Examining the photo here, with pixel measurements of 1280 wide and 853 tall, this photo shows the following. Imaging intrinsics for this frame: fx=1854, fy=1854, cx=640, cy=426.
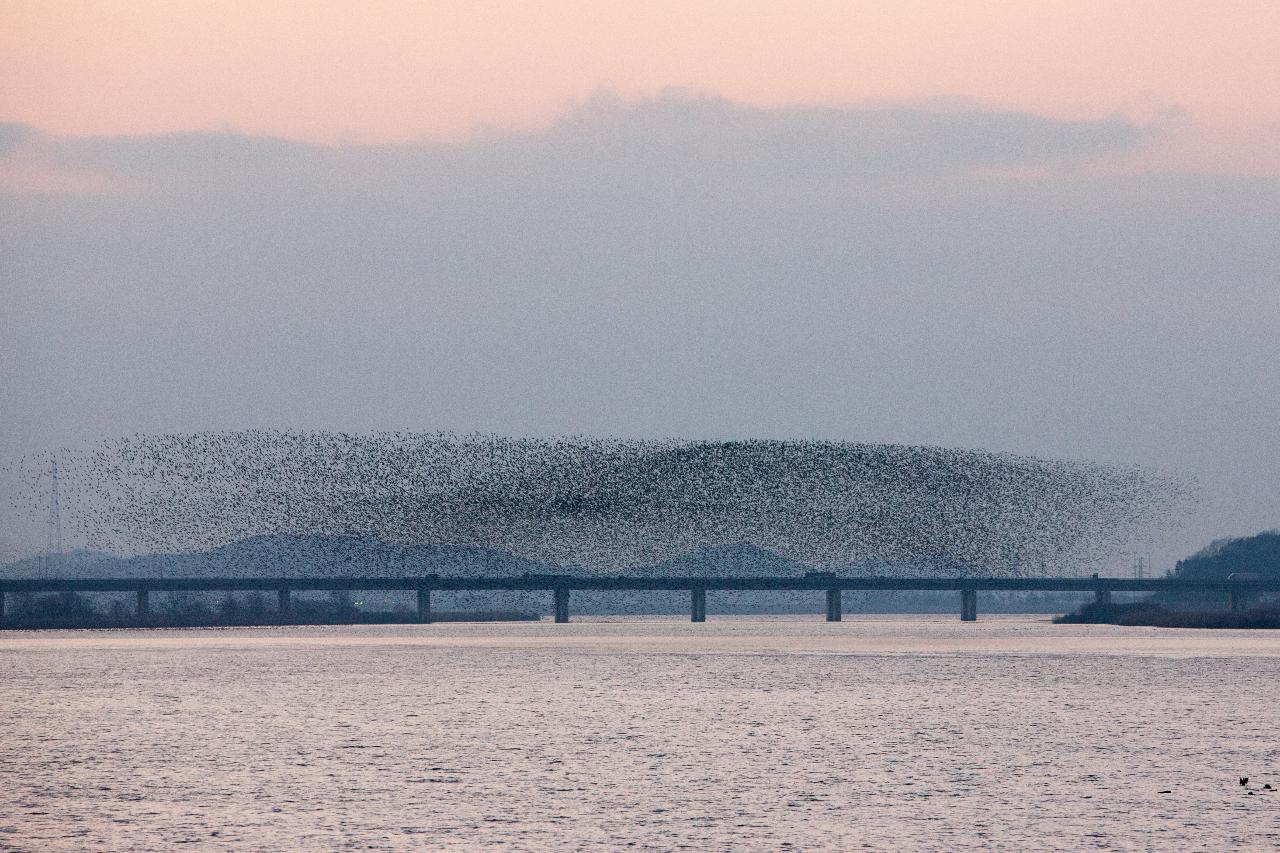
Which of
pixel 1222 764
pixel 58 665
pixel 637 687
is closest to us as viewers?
pixel 1222 764

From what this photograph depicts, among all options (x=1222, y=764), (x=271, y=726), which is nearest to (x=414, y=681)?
(x=271, y=726)

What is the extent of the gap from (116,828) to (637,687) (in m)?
48.0

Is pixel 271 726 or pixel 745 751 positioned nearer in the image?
pixel 745 751

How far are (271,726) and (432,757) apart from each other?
39.4 ft

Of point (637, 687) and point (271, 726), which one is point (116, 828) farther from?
point (637, 687)

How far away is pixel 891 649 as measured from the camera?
452 feet

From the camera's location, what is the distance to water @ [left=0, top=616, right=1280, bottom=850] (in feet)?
112

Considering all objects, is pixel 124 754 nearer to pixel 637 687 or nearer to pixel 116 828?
pixel 116 828

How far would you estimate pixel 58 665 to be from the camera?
108 m

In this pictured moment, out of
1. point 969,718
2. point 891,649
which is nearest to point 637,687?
point 969,718

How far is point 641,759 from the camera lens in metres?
47.4

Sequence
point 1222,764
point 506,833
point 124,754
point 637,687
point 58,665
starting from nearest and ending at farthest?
1. point 506,833
2. point 1222,764
3. point 124,754
4. point 637,687
5. point 58,665

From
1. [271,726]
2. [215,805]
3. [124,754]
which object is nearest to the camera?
[215,805]

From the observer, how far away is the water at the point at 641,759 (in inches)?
1345
